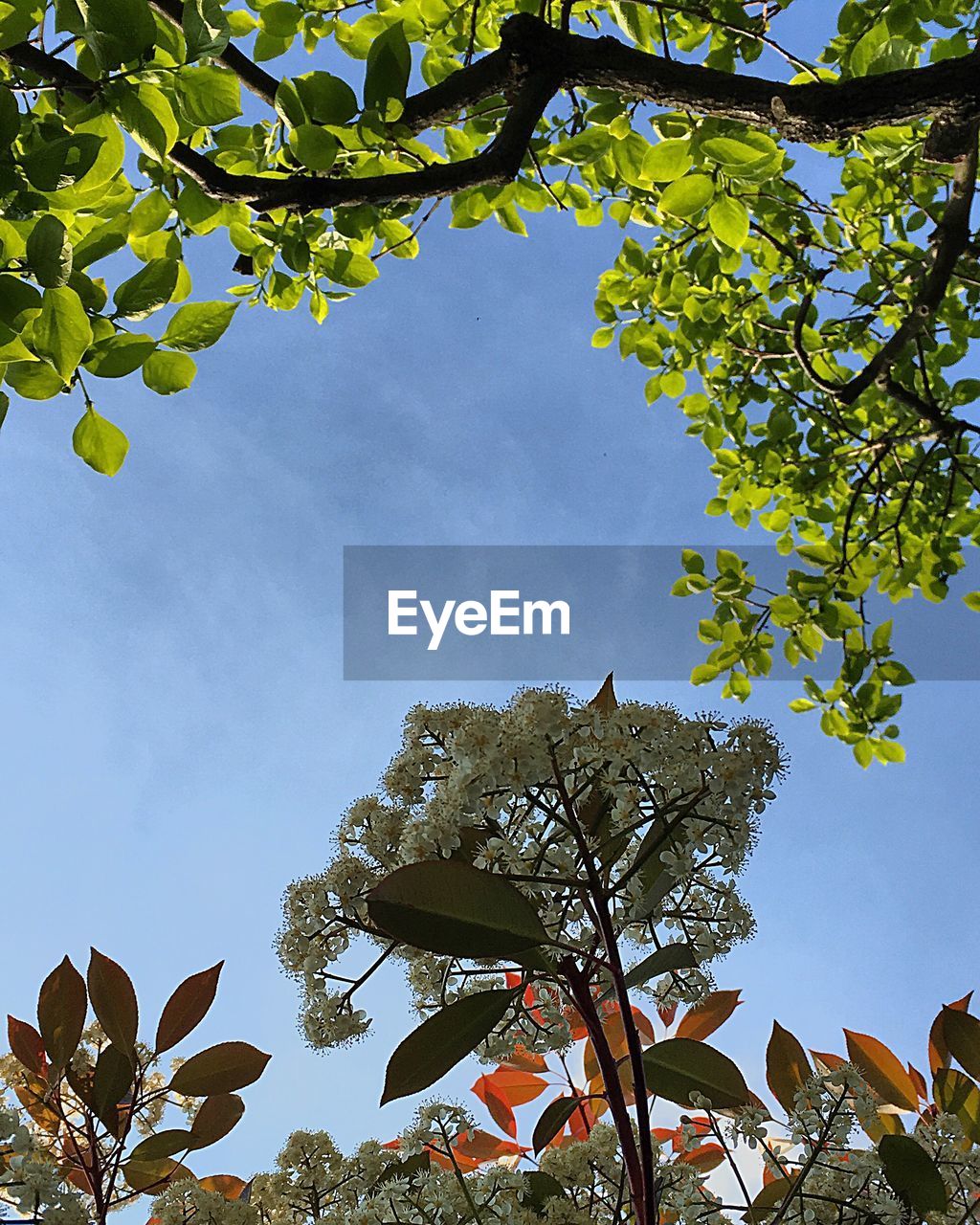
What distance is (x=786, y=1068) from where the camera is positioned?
35.1 inches

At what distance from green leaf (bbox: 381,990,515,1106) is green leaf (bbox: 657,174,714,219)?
933 millimetres

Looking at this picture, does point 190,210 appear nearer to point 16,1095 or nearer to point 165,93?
point 165,93

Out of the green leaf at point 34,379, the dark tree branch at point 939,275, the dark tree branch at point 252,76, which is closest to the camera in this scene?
the green leaf at point 34,379

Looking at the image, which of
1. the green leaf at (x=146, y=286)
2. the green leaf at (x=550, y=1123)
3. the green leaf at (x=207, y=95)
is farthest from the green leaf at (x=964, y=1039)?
the green leaf at (x=207, y=95)

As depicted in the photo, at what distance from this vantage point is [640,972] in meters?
0.75

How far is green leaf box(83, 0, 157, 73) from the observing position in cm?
77

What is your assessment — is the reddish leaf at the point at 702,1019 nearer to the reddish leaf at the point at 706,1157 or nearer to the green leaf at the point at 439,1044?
the reddish leaf at the point at 706,1157

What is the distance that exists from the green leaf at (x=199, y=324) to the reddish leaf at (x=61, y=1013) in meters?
0.65

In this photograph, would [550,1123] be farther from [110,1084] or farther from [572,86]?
[572,86]

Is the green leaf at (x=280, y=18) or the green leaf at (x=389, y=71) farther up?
the green leaf at (x=280, y=18)

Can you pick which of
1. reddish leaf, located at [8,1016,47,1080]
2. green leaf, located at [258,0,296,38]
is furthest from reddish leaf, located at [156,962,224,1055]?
green leaf, located at [258,0,296,38]

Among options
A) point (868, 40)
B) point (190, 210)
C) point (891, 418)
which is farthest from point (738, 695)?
point (190, 210)

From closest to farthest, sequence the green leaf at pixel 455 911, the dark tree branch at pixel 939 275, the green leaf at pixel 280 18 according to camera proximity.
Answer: the green leaf at pixel 455 911
the green leaf at pixel 280 18
the dark tree branch at pixel 939 275

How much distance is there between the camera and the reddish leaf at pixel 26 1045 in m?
0.99
